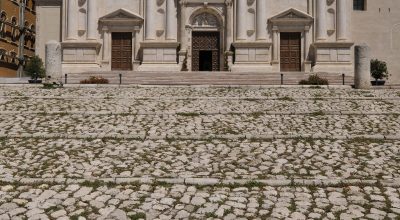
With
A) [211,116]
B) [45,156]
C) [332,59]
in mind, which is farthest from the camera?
[332,59]

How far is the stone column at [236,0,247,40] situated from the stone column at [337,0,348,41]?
733 centimetres

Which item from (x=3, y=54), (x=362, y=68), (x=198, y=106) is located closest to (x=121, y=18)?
(x=3, y=54)

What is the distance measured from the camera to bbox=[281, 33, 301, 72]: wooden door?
32.2m

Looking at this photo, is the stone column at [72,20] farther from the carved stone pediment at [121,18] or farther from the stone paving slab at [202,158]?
the stone paving slab at [202,158]

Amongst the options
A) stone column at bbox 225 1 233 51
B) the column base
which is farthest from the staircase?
stone column at bbox 225 1 233 51

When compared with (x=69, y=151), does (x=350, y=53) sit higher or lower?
higher

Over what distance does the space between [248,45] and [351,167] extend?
80.5 ft

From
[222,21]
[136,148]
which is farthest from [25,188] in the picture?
[222,21]

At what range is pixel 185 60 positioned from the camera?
31.7m

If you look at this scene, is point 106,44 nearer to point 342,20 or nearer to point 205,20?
point 205,20

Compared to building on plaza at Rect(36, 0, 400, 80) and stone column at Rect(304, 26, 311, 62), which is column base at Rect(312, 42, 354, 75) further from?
stone column at Rect(304, 26, 311, 62)

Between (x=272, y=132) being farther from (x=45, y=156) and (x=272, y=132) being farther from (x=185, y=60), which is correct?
(x=185, y=60)

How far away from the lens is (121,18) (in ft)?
105

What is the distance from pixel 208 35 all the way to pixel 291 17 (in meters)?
6.79
